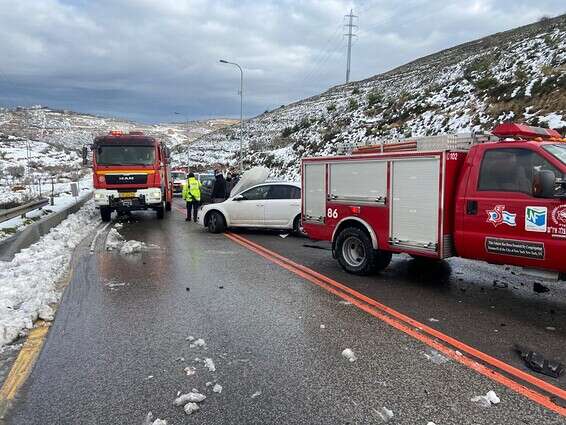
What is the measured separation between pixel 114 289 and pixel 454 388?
5081 mm

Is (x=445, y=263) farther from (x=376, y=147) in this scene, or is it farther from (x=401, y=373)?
(x=401, y=373)

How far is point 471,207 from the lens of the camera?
6.41 m

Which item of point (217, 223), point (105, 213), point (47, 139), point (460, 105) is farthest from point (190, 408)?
point (47, 139)

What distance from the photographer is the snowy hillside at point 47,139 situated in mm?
56062

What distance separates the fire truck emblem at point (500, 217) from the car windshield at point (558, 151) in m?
0.82

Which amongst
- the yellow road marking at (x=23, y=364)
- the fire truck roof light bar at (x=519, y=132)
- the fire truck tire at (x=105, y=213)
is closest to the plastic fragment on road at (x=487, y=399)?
the yellow road marking at (x=23, y=364)

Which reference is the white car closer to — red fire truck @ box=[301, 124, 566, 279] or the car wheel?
the car wheel

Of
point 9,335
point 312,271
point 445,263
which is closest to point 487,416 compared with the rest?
point 9,335

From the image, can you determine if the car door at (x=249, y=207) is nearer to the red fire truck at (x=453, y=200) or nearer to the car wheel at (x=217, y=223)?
the car wheel at (x=217, y=223)

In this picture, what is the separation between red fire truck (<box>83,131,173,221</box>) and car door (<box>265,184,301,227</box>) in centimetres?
530

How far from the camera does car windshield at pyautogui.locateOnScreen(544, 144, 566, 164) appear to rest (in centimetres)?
579

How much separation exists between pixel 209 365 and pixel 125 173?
44.7 feet

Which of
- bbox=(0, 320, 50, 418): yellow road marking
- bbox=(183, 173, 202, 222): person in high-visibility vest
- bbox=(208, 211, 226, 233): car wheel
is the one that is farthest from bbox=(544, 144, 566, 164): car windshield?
bbox=(183, 173, 202, 222): person in high-visibility vest

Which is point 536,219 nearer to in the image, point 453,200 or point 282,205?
point 453,200
